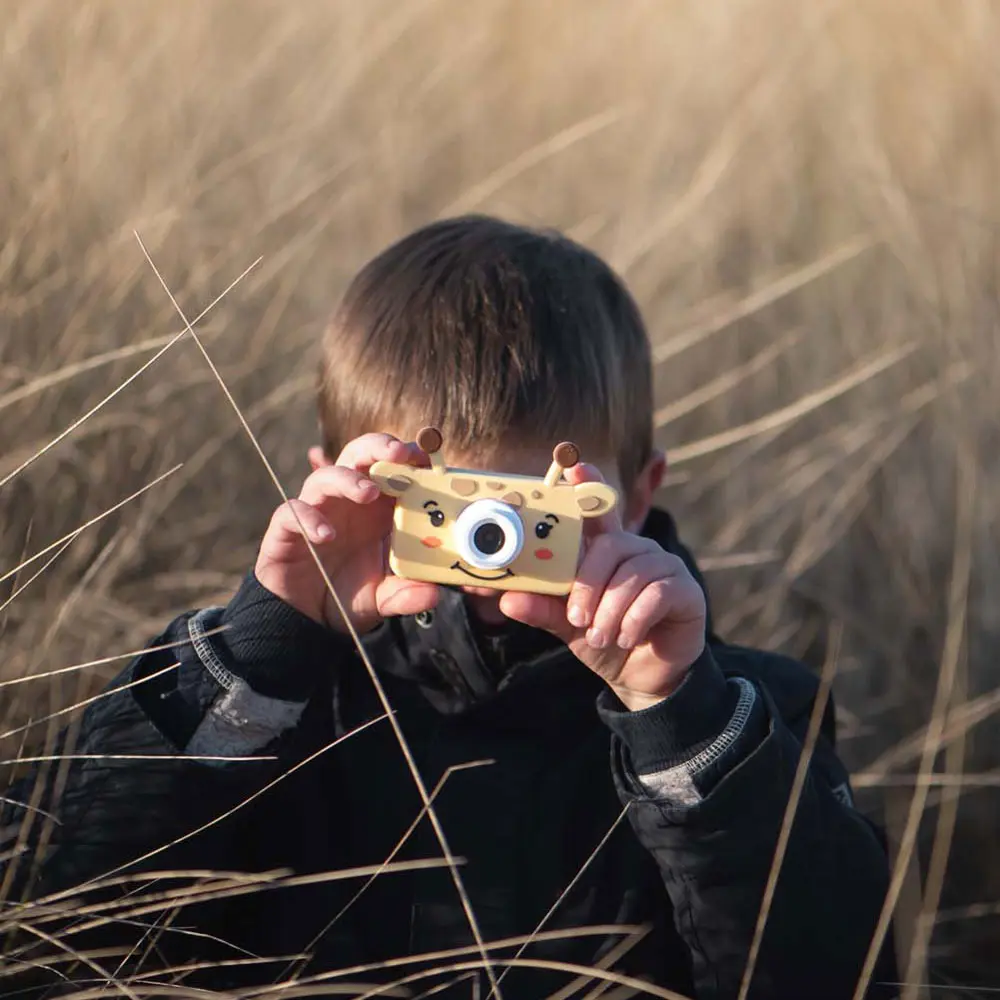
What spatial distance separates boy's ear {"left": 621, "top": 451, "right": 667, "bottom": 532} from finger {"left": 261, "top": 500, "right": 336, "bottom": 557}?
0.37 metres

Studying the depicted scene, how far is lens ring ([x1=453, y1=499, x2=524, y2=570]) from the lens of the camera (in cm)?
95

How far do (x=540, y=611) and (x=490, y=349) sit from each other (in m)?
0.31

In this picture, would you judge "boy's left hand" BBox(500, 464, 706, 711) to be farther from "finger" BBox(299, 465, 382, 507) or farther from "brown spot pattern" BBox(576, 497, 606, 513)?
"finger" BBox(299, 465, 382, 507)

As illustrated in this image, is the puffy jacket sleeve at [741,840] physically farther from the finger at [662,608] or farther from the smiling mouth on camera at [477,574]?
the smiling mouth on camera at [477,574]

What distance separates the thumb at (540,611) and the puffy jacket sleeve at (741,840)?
84mm

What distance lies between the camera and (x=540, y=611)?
3.26ft

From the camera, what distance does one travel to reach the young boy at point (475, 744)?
1.04m

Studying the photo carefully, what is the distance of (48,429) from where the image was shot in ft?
5.17

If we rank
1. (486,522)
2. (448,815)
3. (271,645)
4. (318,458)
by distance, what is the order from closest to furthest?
(486,522) < (271,645) < (448,815) < (318,458)

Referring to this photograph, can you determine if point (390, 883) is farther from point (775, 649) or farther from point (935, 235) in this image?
point (935, 235)

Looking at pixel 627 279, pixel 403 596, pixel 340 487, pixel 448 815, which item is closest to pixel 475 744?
pixel 448 815

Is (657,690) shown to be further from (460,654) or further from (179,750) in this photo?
(179,750)

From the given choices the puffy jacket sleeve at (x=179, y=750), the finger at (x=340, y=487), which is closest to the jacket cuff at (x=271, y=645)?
the puffy jacket sleeve at (x=179, y=750)

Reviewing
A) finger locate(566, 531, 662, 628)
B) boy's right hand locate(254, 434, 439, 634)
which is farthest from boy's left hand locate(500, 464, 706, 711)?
boy's right hand locate(254, 434, 439, 634)
